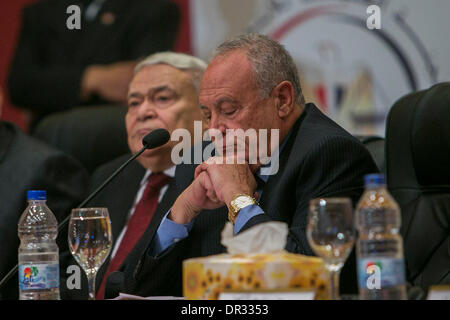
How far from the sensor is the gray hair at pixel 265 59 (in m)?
2.11

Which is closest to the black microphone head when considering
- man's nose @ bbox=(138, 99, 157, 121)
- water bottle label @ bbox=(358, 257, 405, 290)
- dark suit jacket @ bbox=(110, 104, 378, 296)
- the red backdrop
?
dark suit jacket @ bbox=(110, 104, 378, 296)

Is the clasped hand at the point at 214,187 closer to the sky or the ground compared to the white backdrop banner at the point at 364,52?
closer to the ground

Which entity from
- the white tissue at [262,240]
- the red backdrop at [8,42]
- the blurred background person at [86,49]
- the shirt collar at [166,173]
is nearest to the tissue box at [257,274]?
the white tissue at [262,240]

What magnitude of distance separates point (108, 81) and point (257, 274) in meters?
3.13

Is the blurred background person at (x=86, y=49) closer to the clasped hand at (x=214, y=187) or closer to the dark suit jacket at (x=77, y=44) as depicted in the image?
the dark suit jacket at (x=77, y=44)

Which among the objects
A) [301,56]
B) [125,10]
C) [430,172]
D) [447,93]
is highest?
[125,10]

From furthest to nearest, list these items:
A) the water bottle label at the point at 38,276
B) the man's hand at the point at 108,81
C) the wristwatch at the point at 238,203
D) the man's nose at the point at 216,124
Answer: the man's hand at the point at 108,81, the man's nose at the point at 216,124, the wristwatch at the point at 238,203, the water bottle label at the point at 38,276

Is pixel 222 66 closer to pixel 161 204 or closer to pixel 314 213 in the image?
pixel 161 204

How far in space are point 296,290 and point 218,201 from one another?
823 mm

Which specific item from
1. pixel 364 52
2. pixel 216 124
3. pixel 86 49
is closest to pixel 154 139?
pixel 216 124

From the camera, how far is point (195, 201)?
1.96 m

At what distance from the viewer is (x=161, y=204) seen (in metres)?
2.51

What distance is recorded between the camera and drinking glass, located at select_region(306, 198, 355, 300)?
4.05 ft

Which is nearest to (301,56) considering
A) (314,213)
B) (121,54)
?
(121,54)
